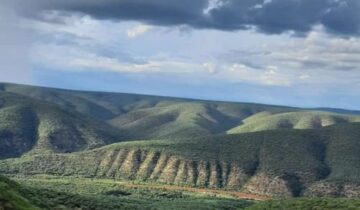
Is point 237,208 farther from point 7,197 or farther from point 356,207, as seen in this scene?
point 7,197

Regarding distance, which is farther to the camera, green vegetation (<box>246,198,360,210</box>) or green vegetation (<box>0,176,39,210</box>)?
green vegetation (<box>246,198,360,210</box>)

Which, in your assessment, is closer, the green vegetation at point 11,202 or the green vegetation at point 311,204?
the green vegetation at point 11,202

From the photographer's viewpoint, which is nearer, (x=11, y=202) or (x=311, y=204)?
(x=11, y=202)

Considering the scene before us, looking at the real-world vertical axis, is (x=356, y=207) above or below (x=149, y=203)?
above

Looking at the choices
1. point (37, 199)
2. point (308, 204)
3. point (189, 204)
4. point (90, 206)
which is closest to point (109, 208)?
point (90, 206)

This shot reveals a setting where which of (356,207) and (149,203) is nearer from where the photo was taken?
(356,207)

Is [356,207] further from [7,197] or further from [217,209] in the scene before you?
[7,197]

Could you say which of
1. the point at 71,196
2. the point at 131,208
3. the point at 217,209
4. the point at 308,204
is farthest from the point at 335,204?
the point at 71,196

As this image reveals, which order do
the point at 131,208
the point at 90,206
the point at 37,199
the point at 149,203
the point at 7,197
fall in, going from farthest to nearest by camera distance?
the point at 149,203, the point at 131,208, the point at 90,206, the point at 37,199, the point at 7,197

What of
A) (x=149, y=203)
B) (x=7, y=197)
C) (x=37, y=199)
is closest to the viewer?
(x=7, y=197)
